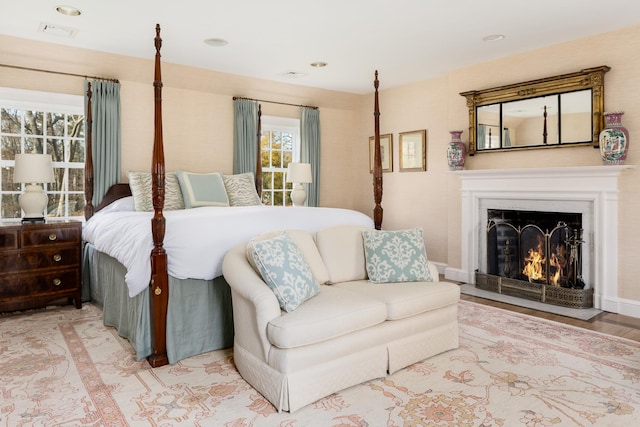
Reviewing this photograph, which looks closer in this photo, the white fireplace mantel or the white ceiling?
the white ceiling

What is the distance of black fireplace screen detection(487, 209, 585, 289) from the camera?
14.1 ft

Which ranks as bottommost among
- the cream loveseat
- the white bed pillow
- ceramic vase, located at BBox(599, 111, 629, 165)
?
the cream loveseat

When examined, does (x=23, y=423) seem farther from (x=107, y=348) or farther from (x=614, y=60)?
(x=614, y=60)

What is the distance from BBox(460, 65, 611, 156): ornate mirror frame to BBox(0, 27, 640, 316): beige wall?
0.30ft

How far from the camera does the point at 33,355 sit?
2.96 metres

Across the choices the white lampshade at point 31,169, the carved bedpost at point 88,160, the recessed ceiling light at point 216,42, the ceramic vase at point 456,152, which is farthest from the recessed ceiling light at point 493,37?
the white lampshade at point 31,169

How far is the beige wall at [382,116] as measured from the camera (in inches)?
157

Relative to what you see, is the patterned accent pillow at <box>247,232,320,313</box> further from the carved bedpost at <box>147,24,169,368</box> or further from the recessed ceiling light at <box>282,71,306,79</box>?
the recessed ceiling light at <box>282,71,306,79</box>

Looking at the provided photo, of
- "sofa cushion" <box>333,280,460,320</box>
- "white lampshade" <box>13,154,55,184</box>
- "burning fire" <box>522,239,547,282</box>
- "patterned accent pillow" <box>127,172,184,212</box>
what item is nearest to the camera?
"sofa cushion" <box>333,280,460,320</box>

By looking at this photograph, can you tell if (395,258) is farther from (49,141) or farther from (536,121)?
(49,141)

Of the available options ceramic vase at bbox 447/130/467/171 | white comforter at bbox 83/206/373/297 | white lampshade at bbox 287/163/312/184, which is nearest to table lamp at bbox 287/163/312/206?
white lampshade at bbox 287/163/312/184

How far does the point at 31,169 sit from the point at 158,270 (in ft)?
6.81

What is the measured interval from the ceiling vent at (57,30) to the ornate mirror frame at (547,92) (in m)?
4.11

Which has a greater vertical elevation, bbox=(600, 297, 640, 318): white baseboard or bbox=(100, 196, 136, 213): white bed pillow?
bbox=(100, 196, 136, 213): white bed pillow
